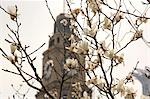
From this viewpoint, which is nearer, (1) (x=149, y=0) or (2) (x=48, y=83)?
(1) (x=149, y=0)

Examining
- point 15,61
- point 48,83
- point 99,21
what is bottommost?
point 15,61

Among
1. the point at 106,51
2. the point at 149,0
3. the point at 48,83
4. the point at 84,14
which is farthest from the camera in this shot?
the point at 48,83

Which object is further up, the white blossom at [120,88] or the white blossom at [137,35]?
the white blossom at [137,35]

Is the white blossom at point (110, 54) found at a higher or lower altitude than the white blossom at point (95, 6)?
lower

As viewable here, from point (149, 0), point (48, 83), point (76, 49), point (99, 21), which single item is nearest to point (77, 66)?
point (76, 49)

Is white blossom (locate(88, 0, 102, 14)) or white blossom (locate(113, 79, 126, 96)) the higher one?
white blossom (locate(88, 0, 102, 14))

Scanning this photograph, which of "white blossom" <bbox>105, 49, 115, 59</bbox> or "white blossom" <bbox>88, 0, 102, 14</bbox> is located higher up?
"white blossom" <bbox>88, 0, 102, 14</bbox>

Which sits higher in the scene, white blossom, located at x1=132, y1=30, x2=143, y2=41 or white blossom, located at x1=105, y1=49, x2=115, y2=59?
white blossom, located at x1=132, y1=30, x2=143, y2=41

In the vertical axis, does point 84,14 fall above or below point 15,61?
above

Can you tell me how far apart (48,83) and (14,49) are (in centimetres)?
4193

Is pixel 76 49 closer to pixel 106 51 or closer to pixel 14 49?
pixel 106 51

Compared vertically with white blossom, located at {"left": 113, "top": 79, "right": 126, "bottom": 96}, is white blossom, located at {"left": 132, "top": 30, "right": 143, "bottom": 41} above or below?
above

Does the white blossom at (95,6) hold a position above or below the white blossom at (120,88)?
above

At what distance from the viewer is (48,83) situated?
1806 inches
